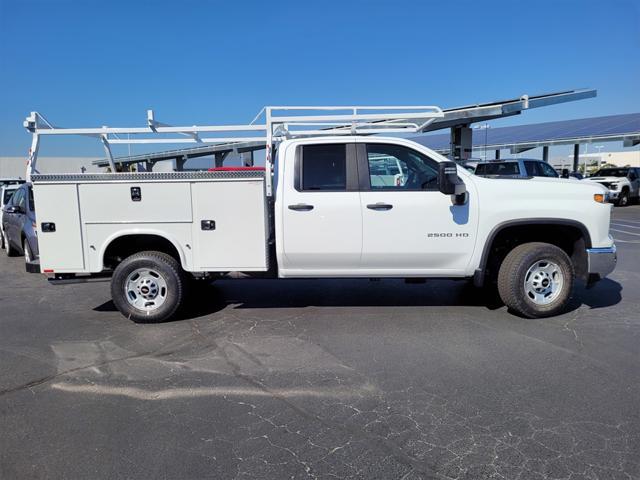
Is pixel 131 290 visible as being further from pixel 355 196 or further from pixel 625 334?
pixel 625 334

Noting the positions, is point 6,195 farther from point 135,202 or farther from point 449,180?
point 449,180

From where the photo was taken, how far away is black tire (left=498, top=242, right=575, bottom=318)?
218 inches

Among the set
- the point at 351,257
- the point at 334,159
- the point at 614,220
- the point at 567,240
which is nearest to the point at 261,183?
the point at 334,159

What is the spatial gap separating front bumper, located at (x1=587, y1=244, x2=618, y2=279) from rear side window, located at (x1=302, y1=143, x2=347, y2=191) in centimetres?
291

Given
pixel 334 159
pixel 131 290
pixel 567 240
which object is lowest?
pixel 131 290

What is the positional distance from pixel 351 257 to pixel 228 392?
224cm

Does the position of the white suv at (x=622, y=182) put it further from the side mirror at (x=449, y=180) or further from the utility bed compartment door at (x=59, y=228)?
the utility bed compartment door at (x=59, y=228)

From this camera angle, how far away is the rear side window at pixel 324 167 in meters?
5.58

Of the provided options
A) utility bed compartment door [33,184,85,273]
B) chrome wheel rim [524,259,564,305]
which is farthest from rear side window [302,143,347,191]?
utility bed compartment door [33,184,85,273]

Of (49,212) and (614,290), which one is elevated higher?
(49,212)

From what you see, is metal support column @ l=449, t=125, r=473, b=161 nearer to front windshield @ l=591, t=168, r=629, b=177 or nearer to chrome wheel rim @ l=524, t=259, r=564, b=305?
front windshield @ l=591, t=168, r=629, b=177

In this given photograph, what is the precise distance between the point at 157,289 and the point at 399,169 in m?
3.16

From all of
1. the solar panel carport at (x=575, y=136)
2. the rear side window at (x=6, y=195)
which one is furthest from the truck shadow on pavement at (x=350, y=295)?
the solar panel carport at (x=575, y=136)

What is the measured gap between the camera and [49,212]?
5.49m
